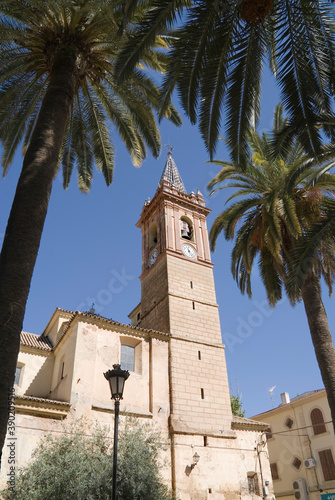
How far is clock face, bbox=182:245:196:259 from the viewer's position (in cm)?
2503

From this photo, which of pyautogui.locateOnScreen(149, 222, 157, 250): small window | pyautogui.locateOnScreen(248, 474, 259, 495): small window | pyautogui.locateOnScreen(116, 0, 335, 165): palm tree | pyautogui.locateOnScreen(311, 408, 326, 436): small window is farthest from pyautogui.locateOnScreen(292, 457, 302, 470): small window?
pyautogui.locateOnScreen(116, 0, 335, 165): palm tree

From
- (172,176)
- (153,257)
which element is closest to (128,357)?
(153,257)

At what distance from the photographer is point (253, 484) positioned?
19000 millimetres

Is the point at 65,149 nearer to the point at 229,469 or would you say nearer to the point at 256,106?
the point at 256,106

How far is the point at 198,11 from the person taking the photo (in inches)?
314

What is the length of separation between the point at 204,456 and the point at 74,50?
16.6 m

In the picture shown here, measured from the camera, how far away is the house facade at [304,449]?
88.5 feet

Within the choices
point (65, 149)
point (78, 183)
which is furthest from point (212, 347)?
point (65, 149)

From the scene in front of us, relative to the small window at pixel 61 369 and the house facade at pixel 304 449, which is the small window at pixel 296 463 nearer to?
the house facade at pixel 304 449

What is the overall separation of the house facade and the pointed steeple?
679 inches

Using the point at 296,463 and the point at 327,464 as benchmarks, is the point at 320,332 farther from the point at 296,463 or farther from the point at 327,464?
the point at 296,463

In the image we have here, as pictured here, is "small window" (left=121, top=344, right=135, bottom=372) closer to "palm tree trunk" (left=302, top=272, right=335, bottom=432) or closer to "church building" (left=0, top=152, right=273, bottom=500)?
"church building" (left=0, top=152, right=273, bottom=500)

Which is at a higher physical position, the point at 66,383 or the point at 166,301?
the point at 166,301

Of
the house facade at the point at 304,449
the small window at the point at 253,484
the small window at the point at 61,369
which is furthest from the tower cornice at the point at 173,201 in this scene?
the small window at the point at 253,484
